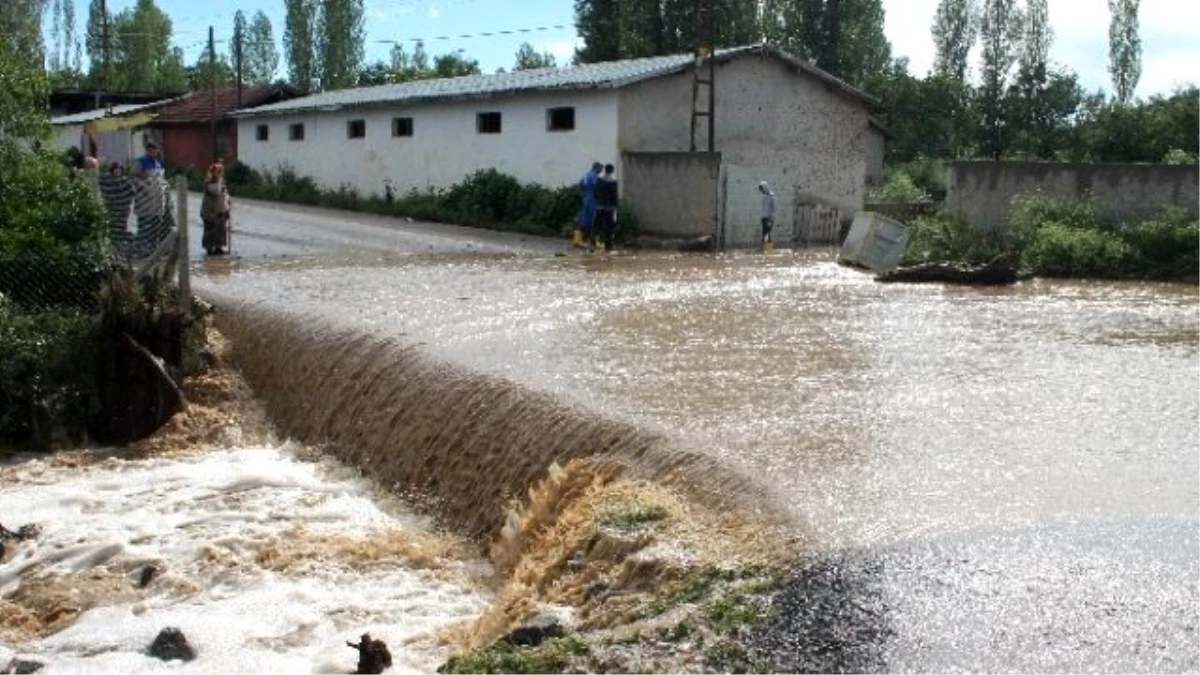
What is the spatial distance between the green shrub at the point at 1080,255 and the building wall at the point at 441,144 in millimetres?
9291

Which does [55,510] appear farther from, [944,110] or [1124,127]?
[944,110]

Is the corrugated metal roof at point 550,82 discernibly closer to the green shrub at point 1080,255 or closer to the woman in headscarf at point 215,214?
the woman in headscarf at point 215,214

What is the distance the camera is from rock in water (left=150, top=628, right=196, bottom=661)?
7.48 meters

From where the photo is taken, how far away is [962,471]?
767 cm

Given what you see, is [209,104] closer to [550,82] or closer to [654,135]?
[550,82]

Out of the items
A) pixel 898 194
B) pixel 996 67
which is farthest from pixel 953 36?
pixel 898 194

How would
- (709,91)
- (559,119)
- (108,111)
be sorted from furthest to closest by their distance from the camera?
(108,111) → (559,119) → (709,91)

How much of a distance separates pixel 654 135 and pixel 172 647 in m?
21.2

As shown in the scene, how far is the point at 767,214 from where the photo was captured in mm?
25734

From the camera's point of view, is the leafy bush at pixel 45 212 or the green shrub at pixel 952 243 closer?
the leafy bush at pixel 45 212

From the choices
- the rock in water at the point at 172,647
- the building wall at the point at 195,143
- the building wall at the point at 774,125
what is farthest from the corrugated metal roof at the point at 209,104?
the rock in water at the point at 172,647

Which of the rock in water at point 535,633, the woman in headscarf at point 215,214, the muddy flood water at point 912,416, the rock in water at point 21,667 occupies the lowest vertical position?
the rock in water at point 21,667

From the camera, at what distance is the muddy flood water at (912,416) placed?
559 cm

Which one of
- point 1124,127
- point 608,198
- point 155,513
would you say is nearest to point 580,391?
point 155,513
